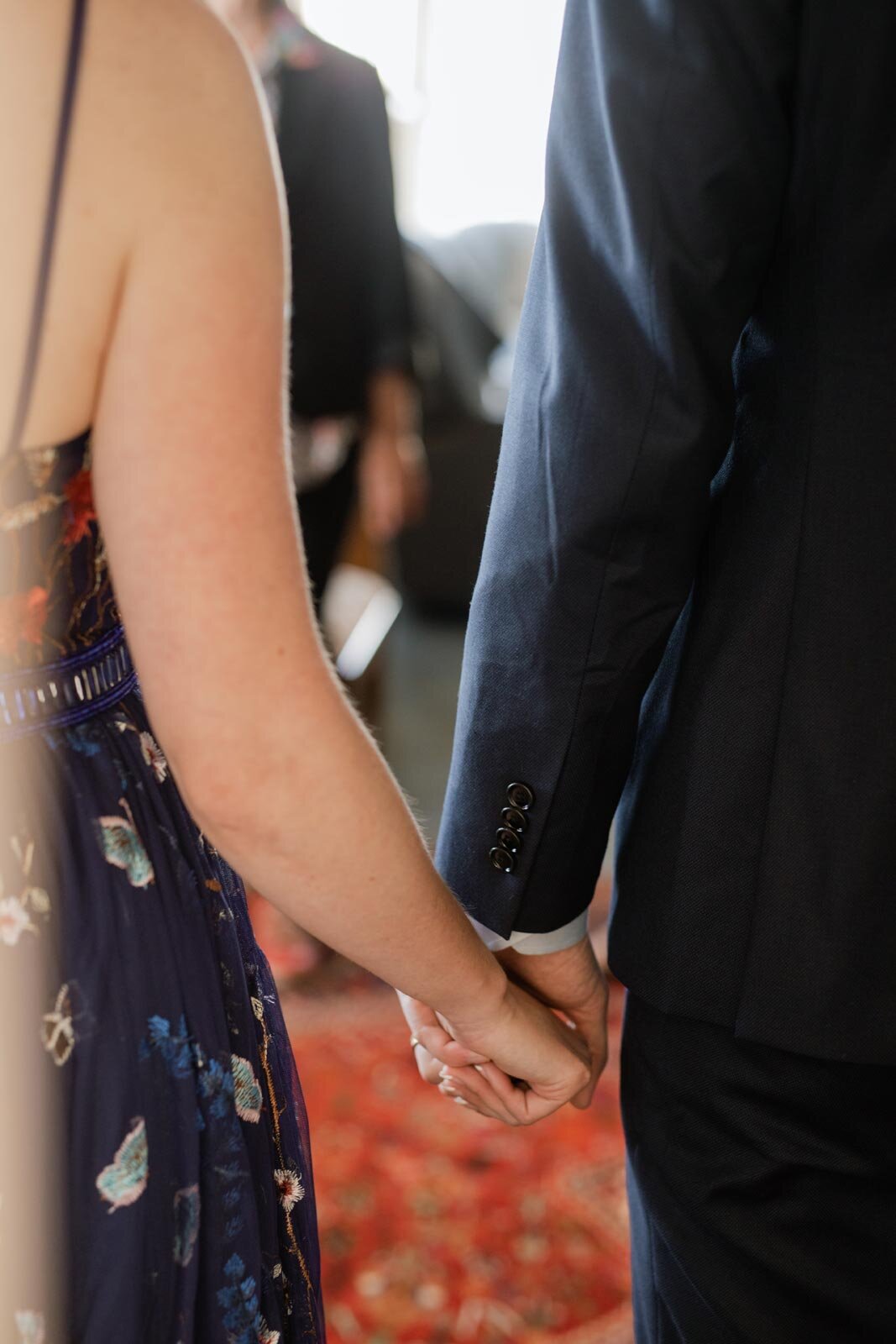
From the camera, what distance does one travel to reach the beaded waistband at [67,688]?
0.65m

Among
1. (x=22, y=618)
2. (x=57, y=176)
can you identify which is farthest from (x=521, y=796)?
(x=57, y=176)

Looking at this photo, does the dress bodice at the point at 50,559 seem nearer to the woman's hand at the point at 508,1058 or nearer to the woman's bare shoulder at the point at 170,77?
the woman's bare shoulder at the point at 170,77

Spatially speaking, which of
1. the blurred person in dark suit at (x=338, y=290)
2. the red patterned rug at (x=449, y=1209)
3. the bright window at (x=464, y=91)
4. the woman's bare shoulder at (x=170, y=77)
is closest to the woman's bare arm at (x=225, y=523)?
the woman's bare shoulder at (x=170, y=77)

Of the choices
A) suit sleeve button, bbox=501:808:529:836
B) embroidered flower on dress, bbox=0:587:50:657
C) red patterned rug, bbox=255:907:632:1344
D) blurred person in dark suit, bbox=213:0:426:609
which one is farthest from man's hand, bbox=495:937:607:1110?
blurred person in dark suit, bbox=213:0:426:609

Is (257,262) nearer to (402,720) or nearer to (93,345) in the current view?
(93,345)

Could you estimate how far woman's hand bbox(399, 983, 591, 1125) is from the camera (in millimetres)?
807

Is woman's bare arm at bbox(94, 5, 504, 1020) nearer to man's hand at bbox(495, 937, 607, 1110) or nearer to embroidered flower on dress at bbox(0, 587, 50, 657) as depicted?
embroidered flower on dress at bbox(0, 587, 50, 657)

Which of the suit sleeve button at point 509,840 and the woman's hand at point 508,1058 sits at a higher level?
the suit sleeve button at point 509,840

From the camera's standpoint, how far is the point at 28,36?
0.50 metres

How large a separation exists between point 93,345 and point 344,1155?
1582 millimetres

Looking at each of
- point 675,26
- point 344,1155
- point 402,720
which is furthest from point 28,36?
point 402,720

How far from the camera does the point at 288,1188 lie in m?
0.77

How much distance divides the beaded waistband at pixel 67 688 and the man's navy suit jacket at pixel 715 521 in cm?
26

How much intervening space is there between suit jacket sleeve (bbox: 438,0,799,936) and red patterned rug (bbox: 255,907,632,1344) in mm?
958
